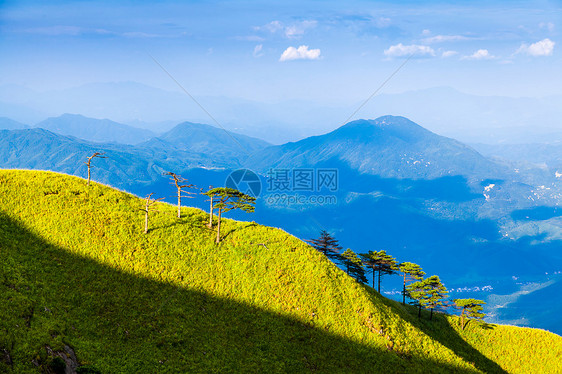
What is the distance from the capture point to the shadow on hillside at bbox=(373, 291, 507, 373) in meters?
52.7

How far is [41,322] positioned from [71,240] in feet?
46.3

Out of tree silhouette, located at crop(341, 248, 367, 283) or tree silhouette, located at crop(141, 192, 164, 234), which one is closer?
tree silhouette, located at crop(141, 192, 164, 234)

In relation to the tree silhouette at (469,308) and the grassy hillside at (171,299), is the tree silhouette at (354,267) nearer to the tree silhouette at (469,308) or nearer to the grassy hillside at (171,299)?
the grassy hillside at (171,299)

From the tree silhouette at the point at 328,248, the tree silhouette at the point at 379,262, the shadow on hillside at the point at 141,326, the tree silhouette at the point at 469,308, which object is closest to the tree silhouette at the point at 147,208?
the shadow on hillside at the point at 141,326

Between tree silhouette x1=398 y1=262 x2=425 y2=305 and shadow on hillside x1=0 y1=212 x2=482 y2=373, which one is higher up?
tree silhouette x1=398 y1=262 x2=425 y2=305

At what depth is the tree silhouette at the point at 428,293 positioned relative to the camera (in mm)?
60156

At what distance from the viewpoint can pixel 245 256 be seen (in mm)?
45906

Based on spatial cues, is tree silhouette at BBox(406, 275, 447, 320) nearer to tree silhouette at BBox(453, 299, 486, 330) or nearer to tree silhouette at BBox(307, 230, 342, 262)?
tree silhouette at BBox(453, 299, 486, 330)

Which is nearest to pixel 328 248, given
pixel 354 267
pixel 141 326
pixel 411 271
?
pixel 354 267

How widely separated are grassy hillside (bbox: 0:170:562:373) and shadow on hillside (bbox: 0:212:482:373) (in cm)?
12

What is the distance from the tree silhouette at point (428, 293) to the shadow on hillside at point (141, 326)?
17.7m

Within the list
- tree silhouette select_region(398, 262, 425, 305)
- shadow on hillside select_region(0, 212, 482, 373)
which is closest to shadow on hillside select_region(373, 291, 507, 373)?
tree silhouette select_region(398, 262, 425, 305)

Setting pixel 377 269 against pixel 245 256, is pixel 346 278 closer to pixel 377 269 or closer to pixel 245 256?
pixel 245 256

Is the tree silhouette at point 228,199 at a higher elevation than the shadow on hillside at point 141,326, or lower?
higher
